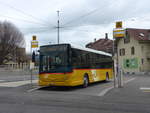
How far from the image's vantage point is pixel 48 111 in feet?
25.0

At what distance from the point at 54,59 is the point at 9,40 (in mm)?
50745

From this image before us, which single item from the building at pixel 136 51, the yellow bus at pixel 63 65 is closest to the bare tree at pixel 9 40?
the building at pixel 136 51

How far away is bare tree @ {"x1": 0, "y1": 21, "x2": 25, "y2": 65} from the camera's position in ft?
198

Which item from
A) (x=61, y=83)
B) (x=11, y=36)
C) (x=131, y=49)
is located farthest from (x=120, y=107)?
(x=11, y=36)

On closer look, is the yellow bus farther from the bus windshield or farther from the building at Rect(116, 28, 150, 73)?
the building at Rect(116, 28, 150, 73)

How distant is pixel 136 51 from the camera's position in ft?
151

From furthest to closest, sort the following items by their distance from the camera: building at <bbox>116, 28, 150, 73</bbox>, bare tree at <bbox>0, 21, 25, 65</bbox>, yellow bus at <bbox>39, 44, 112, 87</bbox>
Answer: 1. bare tree at <bbox>0, 21, 25, 65</bbox>
2. building at <bbox>116, 28, 150, 73</bbox>
3. yellow bus at <bbox>39, 44, 112, 87</bbox>

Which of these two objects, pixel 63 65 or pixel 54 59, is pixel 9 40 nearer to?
pixel 54 59

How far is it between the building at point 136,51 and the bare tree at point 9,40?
1182 inches

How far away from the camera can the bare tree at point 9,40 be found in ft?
198

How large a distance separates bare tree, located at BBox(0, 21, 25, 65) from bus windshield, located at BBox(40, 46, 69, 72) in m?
49.2

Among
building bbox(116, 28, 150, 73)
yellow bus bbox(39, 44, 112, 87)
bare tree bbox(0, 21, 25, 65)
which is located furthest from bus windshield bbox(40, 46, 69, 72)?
bare tree bbox(0, 21, 25, 65)

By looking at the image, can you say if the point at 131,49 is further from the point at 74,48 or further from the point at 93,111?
the point at 93,111

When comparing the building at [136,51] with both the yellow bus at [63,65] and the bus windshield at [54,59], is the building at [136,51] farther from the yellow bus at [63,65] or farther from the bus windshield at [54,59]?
the bus windshield at [54,59]
